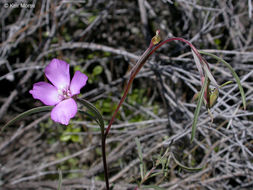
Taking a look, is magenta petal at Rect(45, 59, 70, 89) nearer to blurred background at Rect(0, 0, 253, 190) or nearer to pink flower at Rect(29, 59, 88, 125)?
pink flower at Rect(29, 59, 88, 125)

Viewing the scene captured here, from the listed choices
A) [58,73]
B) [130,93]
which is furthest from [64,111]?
[130,93]

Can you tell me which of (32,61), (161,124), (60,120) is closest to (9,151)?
(32,61)

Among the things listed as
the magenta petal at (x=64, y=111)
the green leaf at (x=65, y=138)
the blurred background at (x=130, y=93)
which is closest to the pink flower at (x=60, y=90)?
the magenta petal at (x=64, y=111)

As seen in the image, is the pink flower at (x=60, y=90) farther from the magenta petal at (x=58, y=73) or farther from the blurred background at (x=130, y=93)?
the blurred background at (x=130, y=93)

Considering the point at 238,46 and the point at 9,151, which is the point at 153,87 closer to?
the point at 238,46

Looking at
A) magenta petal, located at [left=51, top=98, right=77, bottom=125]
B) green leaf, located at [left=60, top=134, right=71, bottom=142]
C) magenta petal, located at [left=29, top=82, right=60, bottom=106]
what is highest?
magenta petal, located at [left=29, top=82, right=60, bottom=106]

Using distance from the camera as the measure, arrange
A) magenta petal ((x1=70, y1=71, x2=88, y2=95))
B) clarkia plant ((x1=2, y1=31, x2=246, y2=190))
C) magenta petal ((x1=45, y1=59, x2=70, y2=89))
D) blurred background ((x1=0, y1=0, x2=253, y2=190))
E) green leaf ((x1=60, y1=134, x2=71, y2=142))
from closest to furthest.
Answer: clarkia plant ((x1=2, y1=31, x2=246, y2=190)) < magenta petal ((x1=70, y1=71, x2=88, y2=95)) < magenta petal ((x1=45, y1=59, x2=70, y2=89)) < blurred background ((x1=0, y1=0, x2=253, y2=190)) < green leaf ((x1=60, y1=134, x2=71, y2=142))

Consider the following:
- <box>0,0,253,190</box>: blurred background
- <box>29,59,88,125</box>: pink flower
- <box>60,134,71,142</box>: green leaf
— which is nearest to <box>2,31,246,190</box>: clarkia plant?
<box>29,59,88,125</box>: pink flower
